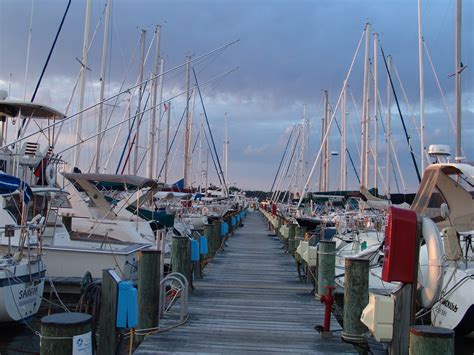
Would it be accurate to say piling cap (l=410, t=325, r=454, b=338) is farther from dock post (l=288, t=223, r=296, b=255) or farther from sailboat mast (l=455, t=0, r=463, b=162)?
dock post (l=288, t=223, r=296, b=255)

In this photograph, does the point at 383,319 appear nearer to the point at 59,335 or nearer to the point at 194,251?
the point at 59,335

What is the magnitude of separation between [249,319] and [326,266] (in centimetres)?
199

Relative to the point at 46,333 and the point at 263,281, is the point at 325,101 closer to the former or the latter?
Result: the point at 263,281

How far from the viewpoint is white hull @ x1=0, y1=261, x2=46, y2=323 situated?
884cm

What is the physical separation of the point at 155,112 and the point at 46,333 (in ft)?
84.2

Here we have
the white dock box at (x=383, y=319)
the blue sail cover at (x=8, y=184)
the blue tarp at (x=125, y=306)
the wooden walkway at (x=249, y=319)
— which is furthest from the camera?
the blue sail cover at (x=8, y=184)

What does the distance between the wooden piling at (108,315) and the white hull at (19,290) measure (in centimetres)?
334

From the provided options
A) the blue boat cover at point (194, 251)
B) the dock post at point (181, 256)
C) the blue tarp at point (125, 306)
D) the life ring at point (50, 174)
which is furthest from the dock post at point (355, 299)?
the life ring at point (50, 174)

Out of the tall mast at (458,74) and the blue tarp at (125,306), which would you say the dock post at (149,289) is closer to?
the blue tarp at (125,306)

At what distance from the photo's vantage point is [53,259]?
13.0 metres

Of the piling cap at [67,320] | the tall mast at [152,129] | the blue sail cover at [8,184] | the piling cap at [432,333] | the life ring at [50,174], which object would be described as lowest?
the piling cap at [67,320]

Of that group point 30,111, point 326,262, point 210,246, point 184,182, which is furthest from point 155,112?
point 326,262

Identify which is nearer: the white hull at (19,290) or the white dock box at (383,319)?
the white dock box at (383,319)

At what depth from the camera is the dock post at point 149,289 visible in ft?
25.0
